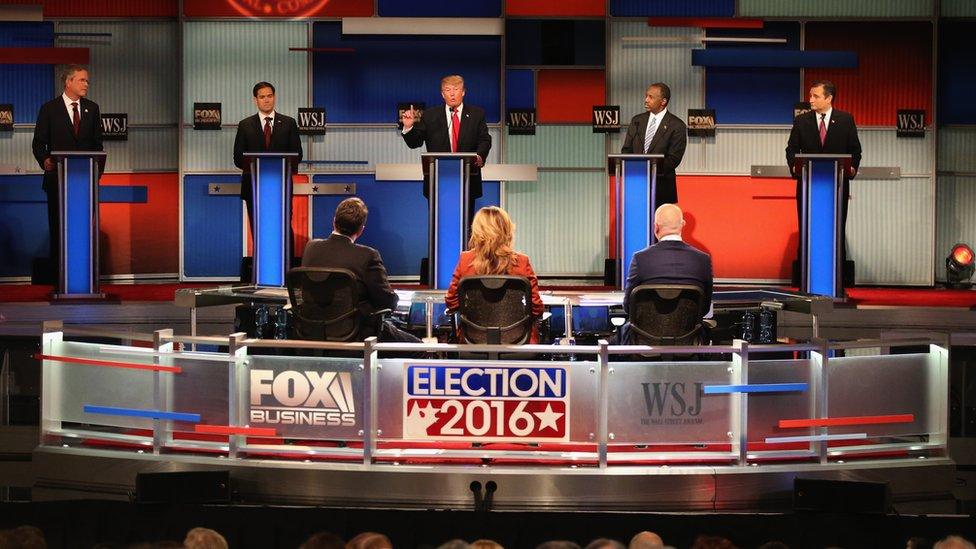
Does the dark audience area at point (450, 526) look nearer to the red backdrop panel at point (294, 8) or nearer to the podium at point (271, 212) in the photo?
the podium at point (271, 212)

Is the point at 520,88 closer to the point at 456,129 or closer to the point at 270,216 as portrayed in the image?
the point at 456,129

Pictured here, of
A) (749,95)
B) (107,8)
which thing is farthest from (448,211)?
(107,8)

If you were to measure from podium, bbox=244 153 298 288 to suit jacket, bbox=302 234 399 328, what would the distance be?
2577 millimetres

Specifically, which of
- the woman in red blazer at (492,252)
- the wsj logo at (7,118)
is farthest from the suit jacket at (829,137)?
the wsj logo at (7,118)

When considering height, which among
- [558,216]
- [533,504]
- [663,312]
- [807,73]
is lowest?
[533,504]

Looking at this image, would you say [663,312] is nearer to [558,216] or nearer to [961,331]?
[961,331]

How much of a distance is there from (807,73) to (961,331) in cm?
336

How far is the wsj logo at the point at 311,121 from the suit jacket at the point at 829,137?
159 inches

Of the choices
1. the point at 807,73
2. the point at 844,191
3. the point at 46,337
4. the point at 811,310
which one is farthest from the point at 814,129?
the point at 46,337

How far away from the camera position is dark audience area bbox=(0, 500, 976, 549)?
4.10 m

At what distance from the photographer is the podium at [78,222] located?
25.1 feet

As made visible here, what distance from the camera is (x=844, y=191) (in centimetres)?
755

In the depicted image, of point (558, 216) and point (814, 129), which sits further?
point (558, 216)

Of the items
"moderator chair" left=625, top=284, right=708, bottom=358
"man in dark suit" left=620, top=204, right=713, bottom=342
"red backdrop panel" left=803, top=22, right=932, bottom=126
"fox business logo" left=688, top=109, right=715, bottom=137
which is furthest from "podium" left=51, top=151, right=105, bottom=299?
"red backdrop panel" left=803, top=22, right=932, bottom=126
